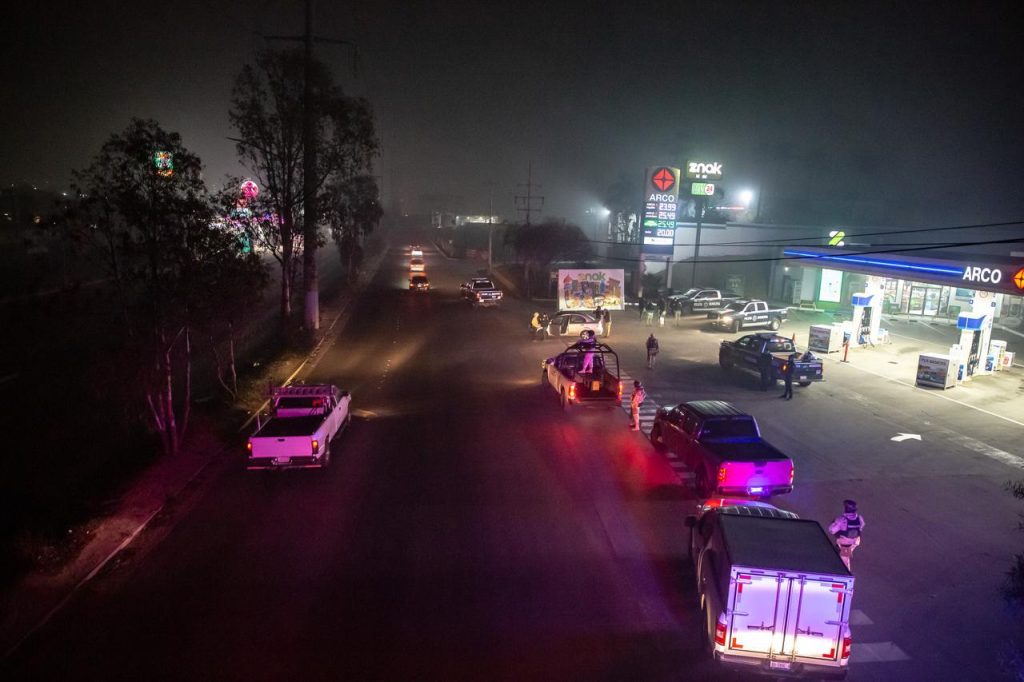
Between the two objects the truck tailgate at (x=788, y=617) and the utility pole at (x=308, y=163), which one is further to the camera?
the utility pole at (x=308, y=163)

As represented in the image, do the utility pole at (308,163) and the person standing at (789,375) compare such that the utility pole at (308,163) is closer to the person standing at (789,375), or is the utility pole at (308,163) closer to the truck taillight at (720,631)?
the person standing at (789,375)

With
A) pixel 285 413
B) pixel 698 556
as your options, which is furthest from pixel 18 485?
pixel 698 556

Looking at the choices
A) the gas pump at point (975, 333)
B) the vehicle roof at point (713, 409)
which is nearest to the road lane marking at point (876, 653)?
the vehicle roof at point (713, 409)

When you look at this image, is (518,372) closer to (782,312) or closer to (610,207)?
(782,312)

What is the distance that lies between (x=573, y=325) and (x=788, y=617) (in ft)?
91.6

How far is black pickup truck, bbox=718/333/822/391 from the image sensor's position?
80.4 ft

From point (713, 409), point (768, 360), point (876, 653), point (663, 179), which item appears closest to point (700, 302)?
point (663, 179)

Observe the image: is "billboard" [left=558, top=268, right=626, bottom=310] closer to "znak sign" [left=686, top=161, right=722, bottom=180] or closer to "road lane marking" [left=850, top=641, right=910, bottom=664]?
"znak sign" [left=686, top=161, right=722, bottom=180]

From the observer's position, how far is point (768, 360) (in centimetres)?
2452

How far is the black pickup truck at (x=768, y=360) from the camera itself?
80.4 feet

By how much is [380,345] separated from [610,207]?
6940 centimetres

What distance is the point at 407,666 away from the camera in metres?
8.18

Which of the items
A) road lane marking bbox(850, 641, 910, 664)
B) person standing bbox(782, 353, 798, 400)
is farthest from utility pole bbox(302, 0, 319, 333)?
road lane marking bbox(850, 641, 910, 664)

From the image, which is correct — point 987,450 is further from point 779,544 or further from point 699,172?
point 699,172
